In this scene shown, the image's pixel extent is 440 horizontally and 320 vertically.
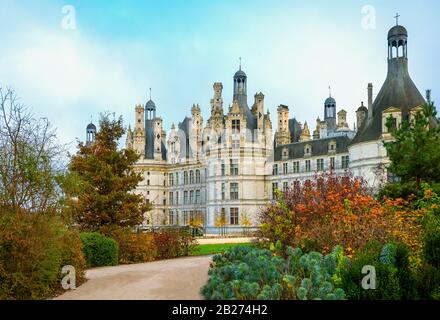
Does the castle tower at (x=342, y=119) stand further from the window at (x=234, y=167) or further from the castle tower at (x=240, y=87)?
the window at (x=234, y=167)

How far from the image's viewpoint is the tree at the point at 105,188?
21219 millimetres

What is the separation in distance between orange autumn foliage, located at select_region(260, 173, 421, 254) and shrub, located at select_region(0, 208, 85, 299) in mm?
6313

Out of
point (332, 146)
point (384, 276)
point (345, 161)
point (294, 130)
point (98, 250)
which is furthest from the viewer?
point (294, 130)

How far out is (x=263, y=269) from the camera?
1064cm

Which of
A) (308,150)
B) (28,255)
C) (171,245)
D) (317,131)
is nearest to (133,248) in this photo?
(171,245)

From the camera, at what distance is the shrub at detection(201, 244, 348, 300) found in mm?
9414

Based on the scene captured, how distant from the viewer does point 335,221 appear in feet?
51.1

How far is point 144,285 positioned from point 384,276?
18.1 feet

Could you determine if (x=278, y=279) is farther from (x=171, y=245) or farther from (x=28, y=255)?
(x=171, y=245)

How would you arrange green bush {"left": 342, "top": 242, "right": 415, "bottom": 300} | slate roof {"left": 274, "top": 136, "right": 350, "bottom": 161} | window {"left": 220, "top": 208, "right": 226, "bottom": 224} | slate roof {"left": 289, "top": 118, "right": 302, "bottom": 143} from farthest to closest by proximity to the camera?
1. slate roof {"left": 289, "top": 118, "right": 302, "bottom": 143}
2. window {"left": 220, "top": 208, "right": 226, "bottom": 224}
3. slate roof {"left": 274, "top": 136, "right": 350, "bottom": 161}
4. green bush {"left": 342, "top": 242, "right": 415, "bottom": 300}

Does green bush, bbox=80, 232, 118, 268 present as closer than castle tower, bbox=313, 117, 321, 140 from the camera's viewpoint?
Yes

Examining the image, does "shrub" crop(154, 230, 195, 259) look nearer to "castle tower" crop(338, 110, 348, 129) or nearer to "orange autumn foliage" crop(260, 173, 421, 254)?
"orange autumn foliage" crop(260, 173, 421, 254)

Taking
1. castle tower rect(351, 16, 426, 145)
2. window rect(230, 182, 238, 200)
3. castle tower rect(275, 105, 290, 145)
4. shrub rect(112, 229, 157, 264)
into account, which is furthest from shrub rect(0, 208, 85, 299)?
castle tower rect(275, 105, 290, 145)

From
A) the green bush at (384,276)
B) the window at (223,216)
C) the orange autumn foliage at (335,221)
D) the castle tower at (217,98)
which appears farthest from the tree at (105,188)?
the castle tower at (217,98)
